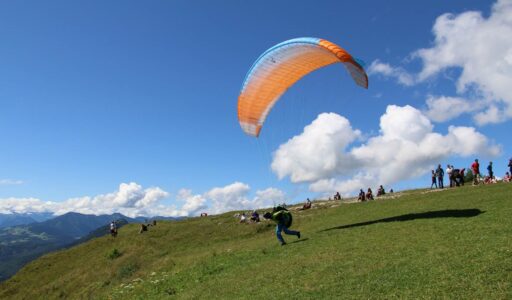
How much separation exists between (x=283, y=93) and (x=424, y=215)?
11414 mm

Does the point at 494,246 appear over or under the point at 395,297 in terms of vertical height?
over

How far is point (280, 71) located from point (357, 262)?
14.1 metres

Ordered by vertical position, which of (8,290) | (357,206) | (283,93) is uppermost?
(283,93)

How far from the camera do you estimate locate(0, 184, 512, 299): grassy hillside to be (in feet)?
39.3

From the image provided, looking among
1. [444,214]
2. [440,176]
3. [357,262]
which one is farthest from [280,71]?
[440,176]

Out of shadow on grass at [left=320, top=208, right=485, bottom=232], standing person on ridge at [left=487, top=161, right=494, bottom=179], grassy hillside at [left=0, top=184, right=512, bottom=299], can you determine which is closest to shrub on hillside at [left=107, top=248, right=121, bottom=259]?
grassy hillside at [left=0, top=184, right=512, bottom=299]

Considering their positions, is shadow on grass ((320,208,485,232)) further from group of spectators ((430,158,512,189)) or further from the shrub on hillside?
the shrub on hillside

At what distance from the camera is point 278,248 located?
22.8m

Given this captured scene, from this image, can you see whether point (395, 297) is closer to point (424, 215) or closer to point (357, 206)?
point (424, 215)

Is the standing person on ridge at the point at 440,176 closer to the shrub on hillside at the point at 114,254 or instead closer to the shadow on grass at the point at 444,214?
the shadow on grass at the point at 444,214

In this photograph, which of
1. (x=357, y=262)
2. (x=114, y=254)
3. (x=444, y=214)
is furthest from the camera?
(x=114, y=254)

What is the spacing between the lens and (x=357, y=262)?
50.8 ft

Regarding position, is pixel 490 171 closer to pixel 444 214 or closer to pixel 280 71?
pixel 444 214

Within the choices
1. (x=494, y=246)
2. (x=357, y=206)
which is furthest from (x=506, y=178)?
(x=494, y=246)
